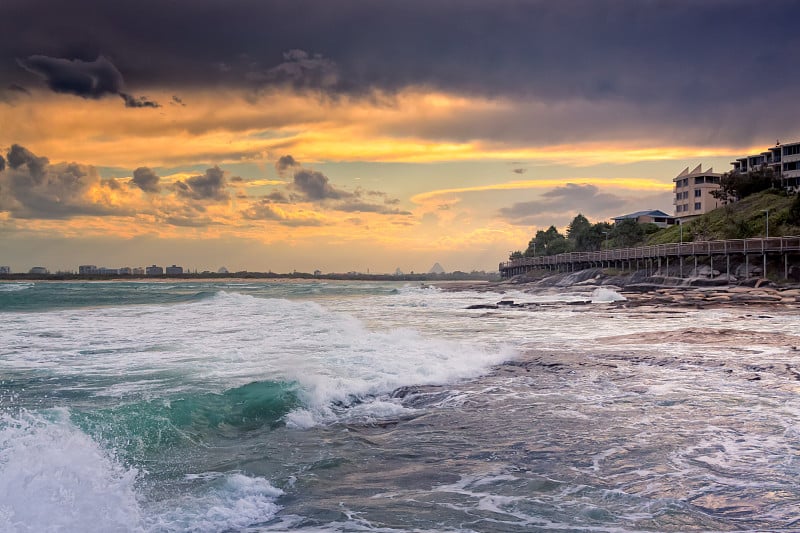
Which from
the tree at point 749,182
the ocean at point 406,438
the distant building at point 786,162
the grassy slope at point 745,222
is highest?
the distant building at point 786,162

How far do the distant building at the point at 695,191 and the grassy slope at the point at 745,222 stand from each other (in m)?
18.9

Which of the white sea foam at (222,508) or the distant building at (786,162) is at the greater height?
the distant building at (786,162)

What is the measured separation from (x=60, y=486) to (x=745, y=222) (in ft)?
248

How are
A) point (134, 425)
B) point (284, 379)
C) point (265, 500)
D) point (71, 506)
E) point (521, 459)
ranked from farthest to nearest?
point (284, 379) < point (134, 425) < point (521, 459) < point (265, 500) < point (71, 506)

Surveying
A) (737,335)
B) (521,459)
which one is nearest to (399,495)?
(521,459)

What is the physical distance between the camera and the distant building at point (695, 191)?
10394cm

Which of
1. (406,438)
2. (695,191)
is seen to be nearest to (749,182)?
(695,191)

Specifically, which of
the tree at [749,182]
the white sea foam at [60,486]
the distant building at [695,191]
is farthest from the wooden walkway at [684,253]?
the white sea foam at [60,486]

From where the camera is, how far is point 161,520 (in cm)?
582

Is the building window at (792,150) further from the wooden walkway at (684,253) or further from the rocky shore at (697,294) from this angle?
the rocky shore at (697,294)

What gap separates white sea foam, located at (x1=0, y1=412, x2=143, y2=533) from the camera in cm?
536

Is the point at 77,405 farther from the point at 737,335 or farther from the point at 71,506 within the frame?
the point at 737,335

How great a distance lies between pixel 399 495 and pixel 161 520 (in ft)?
7.85

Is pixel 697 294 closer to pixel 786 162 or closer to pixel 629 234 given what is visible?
pixel 629 234
